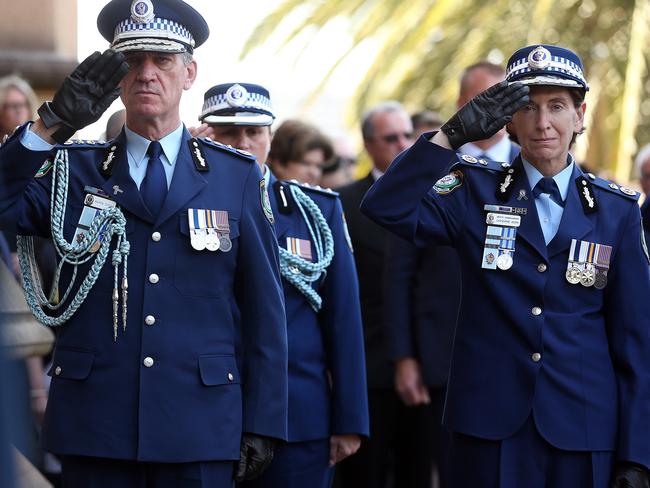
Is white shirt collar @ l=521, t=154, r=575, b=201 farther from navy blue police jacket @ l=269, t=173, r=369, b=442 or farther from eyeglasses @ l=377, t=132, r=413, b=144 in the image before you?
eyeglasses @ l=377, t=132, r=413, b=144

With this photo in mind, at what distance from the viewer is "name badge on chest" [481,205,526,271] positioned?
147 inches

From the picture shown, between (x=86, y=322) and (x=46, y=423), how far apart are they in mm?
317

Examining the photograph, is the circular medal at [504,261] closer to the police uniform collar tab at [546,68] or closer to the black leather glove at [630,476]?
the police uniform collar tab at [546,68]

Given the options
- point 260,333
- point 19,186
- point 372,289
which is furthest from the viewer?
point 372,289

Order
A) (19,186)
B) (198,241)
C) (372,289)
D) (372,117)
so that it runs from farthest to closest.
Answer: (372,117) < (372,289) < (198,241) < (19,186)

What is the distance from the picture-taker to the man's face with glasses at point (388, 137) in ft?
22.2

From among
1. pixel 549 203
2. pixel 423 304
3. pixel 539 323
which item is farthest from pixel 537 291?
pixel 423 304

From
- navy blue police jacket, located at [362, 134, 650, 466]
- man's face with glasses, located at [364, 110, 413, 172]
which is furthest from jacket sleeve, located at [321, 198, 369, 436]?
man's face with glasses, located at [364, 110, 413, 172]

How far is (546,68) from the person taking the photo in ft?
12.5

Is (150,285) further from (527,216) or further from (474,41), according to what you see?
(474,41)

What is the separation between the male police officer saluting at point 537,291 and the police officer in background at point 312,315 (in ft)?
2.54

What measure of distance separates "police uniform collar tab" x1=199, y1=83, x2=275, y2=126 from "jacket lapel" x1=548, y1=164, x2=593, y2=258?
140cm

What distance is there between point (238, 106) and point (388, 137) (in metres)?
2.17

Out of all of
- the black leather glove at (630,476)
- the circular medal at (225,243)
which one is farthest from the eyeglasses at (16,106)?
the black leather glove at (630,476)
